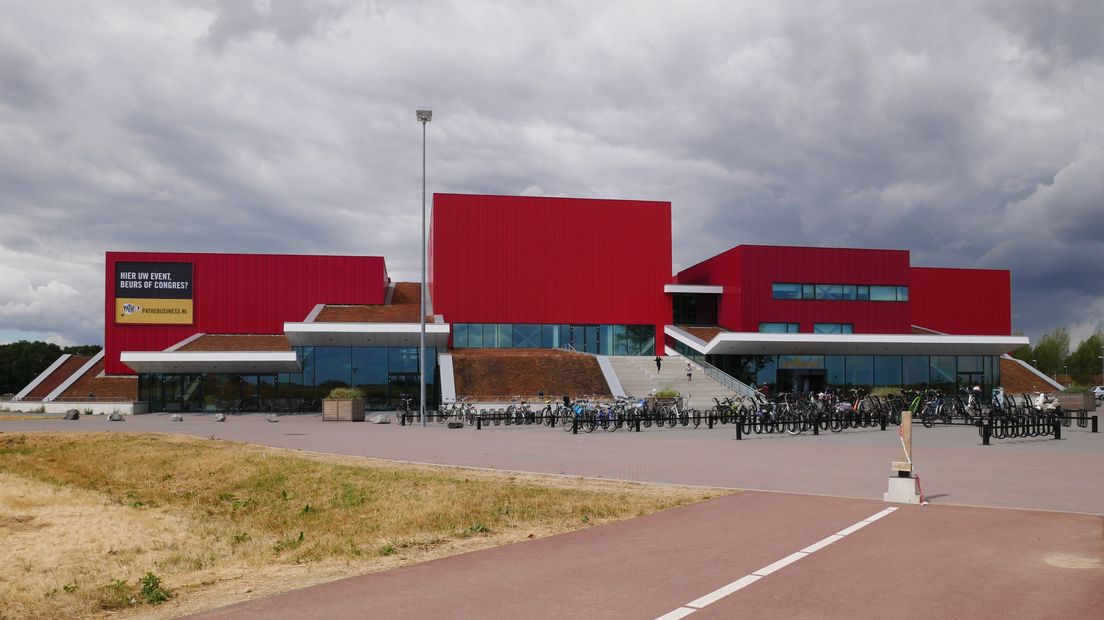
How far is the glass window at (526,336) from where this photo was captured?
53594mm

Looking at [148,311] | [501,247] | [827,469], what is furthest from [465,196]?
[827,469]

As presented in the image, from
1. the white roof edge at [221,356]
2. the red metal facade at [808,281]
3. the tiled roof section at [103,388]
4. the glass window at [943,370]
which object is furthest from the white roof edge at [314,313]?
the glass window at [943,370]

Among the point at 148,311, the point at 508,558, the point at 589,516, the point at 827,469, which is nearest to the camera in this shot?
the point at 508,558

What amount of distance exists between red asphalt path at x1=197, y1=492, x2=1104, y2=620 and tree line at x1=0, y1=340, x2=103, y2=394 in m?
99.8

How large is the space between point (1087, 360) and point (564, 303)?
234ft

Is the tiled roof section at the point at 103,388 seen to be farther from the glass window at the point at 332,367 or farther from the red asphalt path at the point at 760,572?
the red asphalt path at the point at 760,572

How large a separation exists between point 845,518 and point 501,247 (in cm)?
4490

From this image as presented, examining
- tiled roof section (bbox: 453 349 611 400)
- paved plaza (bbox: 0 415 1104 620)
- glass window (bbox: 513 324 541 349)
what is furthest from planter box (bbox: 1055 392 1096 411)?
paved plaza (bbox: 0 415 1104 620)

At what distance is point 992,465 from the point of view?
16125mm

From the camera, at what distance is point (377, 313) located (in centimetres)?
5238

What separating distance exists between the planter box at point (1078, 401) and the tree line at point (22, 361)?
95.3m

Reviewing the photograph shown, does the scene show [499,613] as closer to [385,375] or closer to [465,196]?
[385,375]

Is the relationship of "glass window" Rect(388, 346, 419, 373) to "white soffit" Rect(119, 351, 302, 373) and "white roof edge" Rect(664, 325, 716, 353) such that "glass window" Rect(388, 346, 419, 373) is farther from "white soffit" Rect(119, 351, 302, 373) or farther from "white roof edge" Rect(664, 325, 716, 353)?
"white roof edge" Rect(664, 325, 716, 353)

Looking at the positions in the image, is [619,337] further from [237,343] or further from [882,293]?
[237,343]
